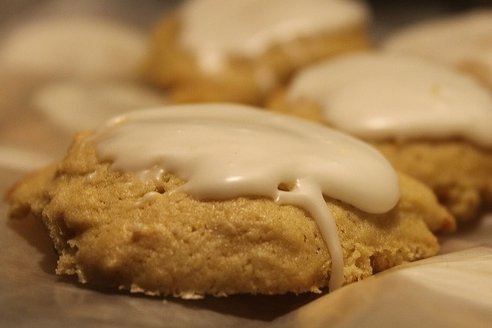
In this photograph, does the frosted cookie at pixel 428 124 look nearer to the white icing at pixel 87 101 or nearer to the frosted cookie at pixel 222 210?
the frosted cookie at pixel 222 210

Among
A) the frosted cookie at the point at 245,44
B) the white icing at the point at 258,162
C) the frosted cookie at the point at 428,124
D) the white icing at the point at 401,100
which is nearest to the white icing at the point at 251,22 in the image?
the frosted cookie at the point at 245,44

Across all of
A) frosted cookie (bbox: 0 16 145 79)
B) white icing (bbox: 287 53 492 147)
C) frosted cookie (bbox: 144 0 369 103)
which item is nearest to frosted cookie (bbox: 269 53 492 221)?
white icing (bbox: 287 53 492 147)

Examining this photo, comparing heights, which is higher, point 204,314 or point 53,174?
point 53,174

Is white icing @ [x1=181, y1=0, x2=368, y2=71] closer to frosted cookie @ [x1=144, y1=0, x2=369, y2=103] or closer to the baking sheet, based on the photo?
frosted cookie @ [x1=144, y1=0, x2=369, y2=103]

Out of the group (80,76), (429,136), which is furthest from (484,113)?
(80,76)

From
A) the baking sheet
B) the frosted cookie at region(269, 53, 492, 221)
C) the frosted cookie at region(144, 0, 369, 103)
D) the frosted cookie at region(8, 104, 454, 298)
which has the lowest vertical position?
the baking sheet

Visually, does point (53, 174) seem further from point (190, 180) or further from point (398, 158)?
point (398, 158)
